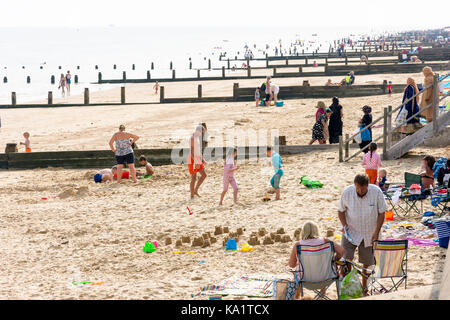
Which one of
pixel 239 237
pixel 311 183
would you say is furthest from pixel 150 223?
pixel 311 183

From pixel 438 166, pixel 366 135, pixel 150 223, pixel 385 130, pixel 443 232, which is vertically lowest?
pixel 150 223

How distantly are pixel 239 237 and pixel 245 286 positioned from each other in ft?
7.55

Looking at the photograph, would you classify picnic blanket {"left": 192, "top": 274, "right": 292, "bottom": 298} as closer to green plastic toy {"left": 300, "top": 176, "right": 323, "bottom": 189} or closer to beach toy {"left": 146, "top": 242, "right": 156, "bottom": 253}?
beach toy {"left": 146, "top": 242, "right": 156, "bottom": 253}

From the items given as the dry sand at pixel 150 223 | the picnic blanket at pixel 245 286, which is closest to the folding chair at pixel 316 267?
the picnic blanket at pixel 245 286

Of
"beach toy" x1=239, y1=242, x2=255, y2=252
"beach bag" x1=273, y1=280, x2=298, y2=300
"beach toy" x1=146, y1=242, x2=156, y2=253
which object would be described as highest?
"beach bag" x1=273, y1=280, x2=298, y2=300

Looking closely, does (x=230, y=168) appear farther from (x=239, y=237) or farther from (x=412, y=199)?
(x=412, y=199)

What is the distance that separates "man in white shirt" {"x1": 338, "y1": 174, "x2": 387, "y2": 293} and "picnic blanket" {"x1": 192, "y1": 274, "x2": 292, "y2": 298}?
992mm

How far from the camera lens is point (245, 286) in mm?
6941

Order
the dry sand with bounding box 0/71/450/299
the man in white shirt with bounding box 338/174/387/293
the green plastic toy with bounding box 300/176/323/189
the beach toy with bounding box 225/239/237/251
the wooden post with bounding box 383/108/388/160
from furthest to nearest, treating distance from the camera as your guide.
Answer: the wooden post with bounding box 383/108/388/160
the green plastic toy with bounding box 300/176/323/189
the beach toy with bounding box 225/239/237/251
the dry sand with bounding box 0/71/450/299
the man in white shirt with bounding box 338/174/387/293

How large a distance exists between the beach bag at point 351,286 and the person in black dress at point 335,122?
9.65 m

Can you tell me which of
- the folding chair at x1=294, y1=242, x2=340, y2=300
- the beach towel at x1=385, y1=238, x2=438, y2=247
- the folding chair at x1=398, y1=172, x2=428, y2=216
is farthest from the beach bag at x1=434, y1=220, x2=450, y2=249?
the folding chair at x1=294, y1=242, x2=340, y2=300

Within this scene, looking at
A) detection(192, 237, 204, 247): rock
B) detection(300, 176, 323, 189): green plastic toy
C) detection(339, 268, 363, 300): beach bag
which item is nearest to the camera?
detection(339, 268, 363, 300): beach bag

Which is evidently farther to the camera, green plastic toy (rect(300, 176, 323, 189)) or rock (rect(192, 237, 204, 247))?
green plastic toy (rect(300, 176, 323, 189))

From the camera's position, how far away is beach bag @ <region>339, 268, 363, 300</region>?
5855 mm
